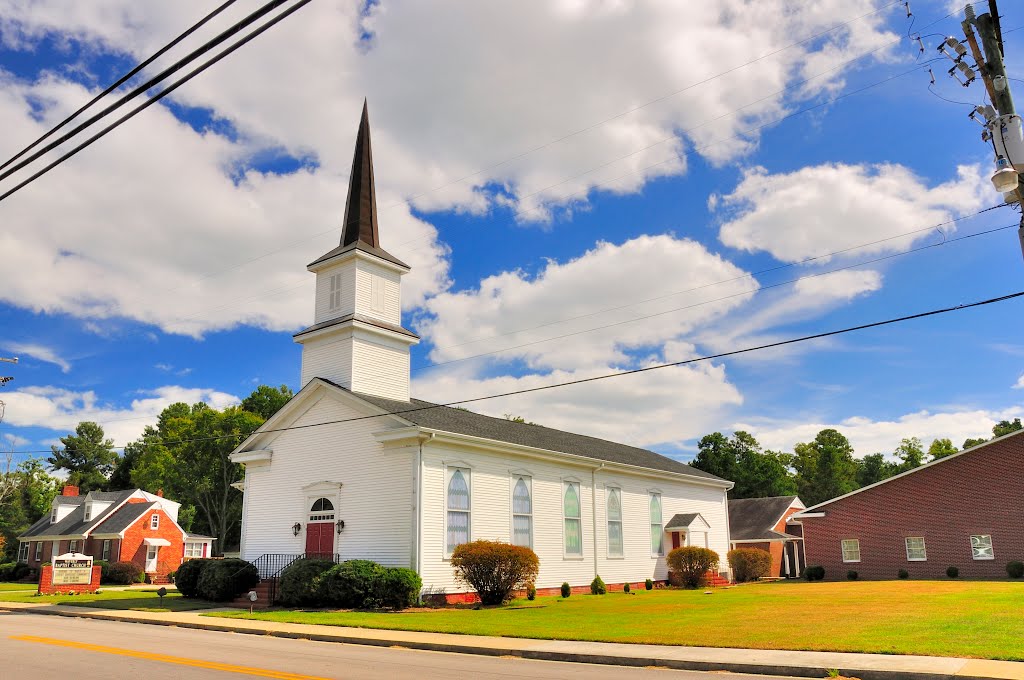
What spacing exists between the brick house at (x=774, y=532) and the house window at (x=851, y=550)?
29.3 feet

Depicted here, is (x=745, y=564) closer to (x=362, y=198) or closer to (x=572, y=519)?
(x=572, y=519)

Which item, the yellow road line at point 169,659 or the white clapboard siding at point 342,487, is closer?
the yellow road line at point 169,659

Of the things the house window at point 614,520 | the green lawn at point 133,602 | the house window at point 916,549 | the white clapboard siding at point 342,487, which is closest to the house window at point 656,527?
the house window at point 614,520

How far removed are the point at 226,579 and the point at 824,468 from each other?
272 ft

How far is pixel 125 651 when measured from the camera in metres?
14.2

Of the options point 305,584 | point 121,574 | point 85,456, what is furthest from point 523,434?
point 85,456

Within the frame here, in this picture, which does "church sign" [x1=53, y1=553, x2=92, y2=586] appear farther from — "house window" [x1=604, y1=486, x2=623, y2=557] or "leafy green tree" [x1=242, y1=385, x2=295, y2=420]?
"leafy green tree" [x1=242, y1=385, x2=295, y2=420]

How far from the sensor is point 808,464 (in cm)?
9531

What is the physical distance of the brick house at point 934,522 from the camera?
3797cm

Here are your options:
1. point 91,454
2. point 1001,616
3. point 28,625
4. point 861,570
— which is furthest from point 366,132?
point 91,454

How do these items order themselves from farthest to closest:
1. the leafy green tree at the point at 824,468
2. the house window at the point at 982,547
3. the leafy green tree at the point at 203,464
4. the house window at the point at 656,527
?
the leafy green tree at the point at 824,468, the leafy green tree at the point at 203,464, the house window at the point at 982,547, the house window at the point at 656,527

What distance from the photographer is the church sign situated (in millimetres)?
35156

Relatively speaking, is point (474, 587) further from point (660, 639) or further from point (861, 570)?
point (861, 570)

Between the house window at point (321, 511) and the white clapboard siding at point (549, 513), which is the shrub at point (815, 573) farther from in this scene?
the house window at point (321, 511)
